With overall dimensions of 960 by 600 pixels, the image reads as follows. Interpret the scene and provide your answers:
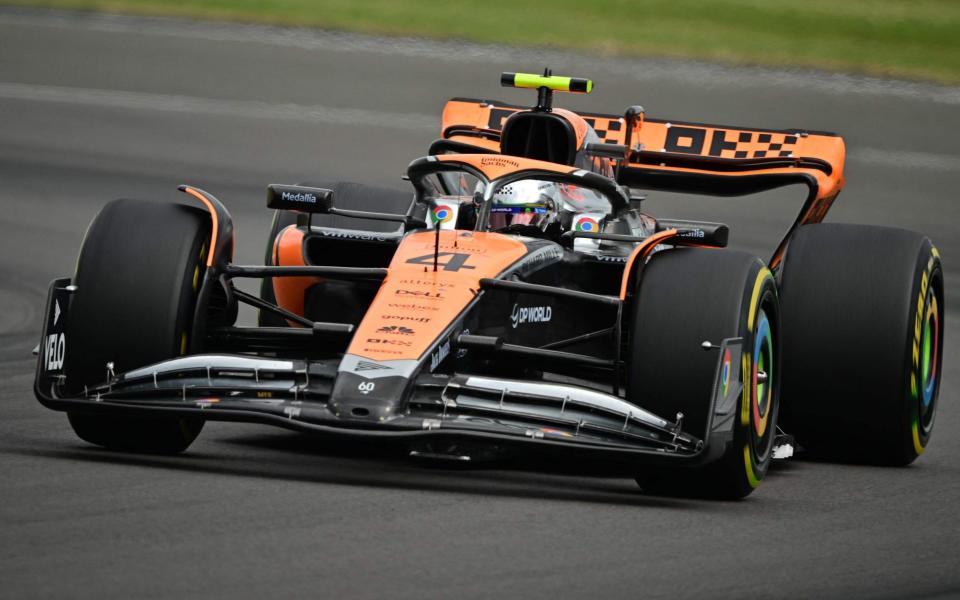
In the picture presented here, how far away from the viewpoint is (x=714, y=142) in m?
11.9

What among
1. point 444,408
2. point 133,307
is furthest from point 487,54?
point 444,408

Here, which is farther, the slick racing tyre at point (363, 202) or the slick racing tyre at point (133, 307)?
the slick racing tyre at point (363, 202)

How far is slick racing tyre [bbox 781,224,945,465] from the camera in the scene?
8.81m

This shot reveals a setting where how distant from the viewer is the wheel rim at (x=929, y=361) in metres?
9.33

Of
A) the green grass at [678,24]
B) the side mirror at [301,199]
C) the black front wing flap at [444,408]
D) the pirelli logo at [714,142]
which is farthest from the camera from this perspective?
the green grass at [678,24]

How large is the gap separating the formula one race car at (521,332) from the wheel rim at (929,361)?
2cm

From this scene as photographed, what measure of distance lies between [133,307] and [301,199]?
123cm

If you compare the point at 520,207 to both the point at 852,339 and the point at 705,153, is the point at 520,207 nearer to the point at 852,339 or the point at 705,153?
the point at 852,339

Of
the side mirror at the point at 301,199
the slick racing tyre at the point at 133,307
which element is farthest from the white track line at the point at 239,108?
the slick racing tyre at the point at 133,307

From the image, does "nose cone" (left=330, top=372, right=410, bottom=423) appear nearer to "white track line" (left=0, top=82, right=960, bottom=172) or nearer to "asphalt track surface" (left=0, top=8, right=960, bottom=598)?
"asphalt track surface" (left=0, top=8, right=960, bottom=598)

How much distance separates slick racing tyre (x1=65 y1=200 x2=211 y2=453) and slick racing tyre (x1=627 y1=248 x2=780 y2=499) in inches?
78.6

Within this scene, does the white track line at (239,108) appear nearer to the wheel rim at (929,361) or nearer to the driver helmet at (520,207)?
the wheel rim at (929,361)

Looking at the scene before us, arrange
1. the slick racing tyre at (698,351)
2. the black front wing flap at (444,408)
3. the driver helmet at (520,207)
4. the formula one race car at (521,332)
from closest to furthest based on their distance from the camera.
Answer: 1. the black front wing flap at (444,408)
2. the formula one race car at (521,332)
3. the slick racing tyre at (698,351)
4. the driver helmet at (520,207)

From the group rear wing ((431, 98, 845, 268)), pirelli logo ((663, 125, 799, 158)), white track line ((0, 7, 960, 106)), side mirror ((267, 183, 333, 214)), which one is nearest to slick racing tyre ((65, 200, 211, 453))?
side mirror ((267, 183, 333, 214))
